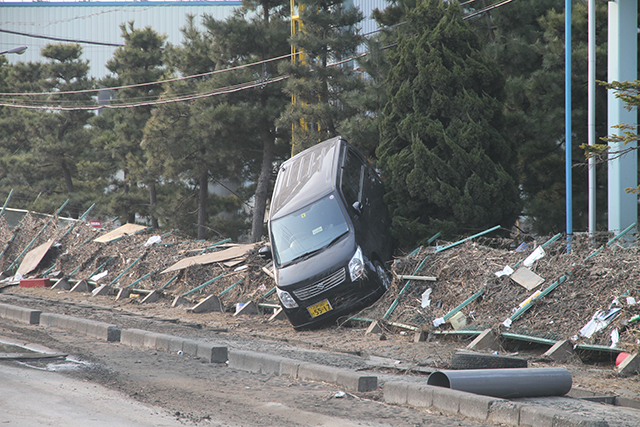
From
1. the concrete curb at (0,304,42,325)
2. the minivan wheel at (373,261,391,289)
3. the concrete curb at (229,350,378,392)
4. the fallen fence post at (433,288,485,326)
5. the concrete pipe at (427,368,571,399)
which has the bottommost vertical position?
the concrete curb at (0,304,42,325)

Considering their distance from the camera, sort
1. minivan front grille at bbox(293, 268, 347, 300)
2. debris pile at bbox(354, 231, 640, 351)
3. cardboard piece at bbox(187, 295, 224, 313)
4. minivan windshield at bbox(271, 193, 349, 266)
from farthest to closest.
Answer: cardboard piece at bbox(187, 295, 224, 313) < minivan windshield at bbox(271, 193, 349, 266) < minivan front grille at bbox(293, 268, 347, 300) < debris pile at bbox(354, 231, 640, 351)

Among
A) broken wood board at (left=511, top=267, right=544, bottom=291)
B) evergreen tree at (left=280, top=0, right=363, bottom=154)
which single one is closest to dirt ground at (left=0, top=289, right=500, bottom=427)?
broken wood board at (left=511, top=267, right=544, bottom=291)

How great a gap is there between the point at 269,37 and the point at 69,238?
9612 mm

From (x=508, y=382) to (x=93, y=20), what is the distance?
44504mm

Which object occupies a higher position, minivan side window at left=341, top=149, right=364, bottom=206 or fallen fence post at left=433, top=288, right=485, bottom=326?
minivan side window at left=341, top=149, right=364, bottom=206

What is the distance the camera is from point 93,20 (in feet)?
144

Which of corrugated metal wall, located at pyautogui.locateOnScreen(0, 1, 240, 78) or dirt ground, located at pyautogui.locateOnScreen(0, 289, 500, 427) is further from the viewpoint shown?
corrugated metal wall, located at pyautogui.locateOnScreen(0, 1, 240, 78)

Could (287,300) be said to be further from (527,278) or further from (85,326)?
(527,278)

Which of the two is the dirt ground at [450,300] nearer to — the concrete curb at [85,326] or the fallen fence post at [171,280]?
the fallen fence post at [171,280]

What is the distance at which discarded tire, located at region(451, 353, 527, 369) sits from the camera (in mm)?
6496

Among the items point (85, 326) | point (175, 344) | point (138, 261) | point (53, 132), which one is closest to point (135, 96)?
point (53, 132)

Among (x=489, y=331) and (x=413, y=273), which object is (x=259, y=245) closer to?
(x=413, y=273)

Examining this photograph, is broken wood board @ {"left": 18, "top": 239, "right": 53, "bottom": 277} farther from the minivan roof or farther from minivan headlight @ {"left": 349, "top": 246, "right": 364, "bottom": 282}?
minivan headlight @ {"left": 349, "top": 246, "right": 364, "bottom": 282}

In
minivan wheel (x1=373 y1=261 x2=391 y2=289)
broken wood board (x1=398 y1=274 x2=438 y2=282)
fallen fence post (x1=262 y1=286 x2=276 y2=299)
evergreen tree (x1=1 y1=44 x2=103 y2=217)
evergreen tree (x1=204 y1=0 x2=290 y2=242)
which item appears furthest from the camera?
evergreen tree (x1=1 y1=44 x2=103 y2=217)
